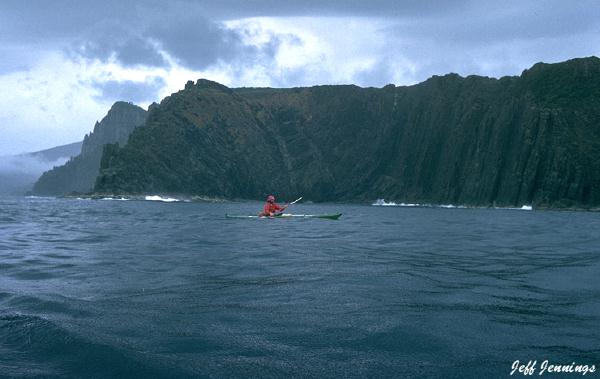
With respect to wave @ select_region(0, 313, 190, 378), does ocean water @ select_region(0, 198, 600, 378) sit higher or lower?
higher

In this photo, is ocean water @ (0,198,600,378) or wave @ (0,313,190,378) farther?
ocean water @ (0,198,600,378)

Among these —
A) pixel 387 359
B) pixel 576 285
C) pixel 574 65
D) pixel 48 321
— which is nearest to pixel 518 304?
pixel 576 285

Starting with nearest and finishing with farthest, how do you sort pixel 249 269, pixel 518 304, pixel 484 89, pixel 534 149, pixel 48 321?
pixel 48 321 < pixel 518 304 < pixel 249 269 < pixel 534 149 < pixel 484 89

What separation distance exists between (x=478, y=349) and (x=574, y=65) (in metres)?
176

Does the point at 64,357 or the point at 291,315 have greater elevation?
the point at 291,315

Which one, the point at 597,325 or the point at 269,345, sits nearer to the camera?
the point at 269,345

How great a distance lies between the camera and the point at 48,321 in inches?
417

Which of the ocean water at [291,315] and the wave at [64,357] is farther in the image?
the ocean water at [291,315]

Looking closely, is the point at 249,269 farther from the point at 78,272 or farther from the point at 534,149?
the point at 534,149

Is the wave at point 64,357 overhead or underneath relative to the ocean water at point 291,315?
underneath

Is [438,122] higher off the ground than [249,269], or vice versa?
[438,122]

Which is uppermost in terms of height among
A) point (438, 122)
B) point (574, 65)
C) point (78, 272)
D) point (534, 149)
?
point (574, 65)

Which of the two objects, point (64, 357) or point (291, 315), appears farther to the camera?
point (291, 315)

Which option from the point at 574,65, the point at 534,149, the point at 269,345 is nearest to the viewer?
the point at 269,345
